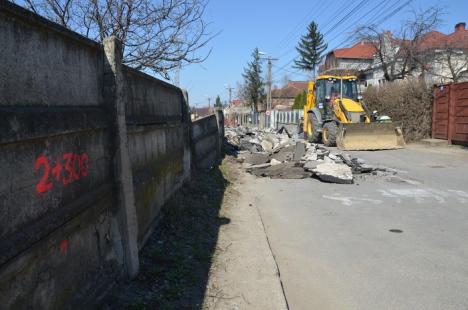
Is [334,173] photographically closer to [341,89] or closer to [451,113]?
[341,89]

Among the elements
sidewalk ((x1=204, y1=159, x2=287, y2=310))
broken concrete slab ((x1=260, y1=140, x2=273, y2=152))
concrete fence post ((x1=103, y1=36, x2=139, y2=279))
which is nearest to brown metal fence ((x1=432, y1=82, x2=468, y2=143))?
broken concrete slab ((x1=260, y1=140, x2=273, y2=152))

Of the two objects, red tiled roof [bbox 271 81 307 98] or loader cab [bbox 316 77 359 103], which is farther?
red tiled roof [bbox 271 81 307 98]

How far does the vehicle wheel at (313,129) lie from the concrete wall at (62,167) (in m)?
18.0

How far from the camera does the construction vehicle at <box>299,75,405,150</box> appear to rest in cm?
1862

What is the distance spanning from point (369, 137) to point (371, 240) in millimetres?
12948

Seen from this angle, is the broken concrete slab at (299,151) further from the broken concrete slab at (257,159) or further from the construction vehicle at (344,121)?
the construction vehicle at (344,121)

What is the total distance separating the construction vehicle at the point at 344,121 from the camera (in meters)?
18.6

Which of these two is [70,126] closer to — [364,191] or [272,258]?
[272,258]

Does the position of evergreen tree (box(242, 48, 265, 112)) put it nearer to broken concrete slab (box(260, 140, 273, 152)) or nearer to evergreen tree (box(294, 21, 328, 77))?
evergreen tree (box(294, 21, 328, 77))

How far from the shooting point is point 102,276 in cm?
369

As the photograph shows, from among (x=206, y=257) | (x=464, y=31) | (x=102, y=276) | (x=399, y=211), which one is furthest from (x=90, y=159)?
(x=464, y=31)

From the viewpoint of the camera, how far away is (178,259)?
16.4 ft

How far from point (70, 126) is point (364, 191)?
8417 mm

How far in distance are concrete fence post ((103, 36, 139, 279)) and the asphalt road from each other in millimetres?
1617
